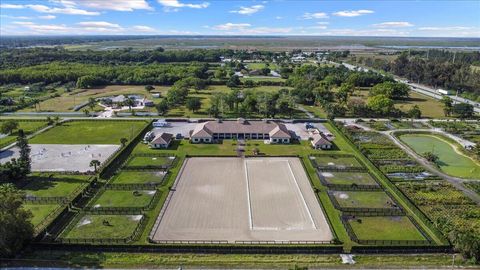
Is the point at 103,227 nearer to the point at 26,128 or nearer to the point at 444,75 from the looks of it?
the point at 26,128

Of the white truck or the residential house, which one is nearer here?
the residential house

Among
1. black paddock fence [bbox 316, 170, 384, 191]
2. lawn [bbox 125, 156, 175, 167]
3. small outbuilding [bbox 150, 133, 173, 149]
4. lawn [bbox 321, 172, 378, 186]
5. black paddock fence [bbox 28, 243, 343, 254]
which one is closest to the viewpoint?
black paddock fence [bbox 28, 243, 343, 254]

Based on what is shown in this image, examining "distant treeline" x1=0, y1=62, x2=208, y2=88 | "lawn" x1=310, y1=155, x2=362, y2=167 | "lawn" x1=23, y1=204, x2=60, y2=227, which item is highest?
"distant treeline" x1=0, y1=62, x2=208, y2=88

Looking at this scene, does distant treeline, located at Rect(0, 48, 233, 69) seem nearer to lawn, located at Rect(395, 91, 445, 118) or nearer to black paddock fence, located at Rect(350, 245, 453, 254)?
lawn, located at Rect(395, 91, 445, 118)

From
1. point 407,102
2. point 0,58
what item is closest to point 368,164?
point 407,102

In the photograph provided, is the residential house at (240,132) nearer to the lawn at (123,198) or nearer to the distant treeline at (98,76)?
the lawn at (123,198)

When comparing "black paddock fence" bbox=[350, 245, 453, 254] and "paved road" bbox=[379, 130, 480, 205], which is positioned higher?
"paved road" bbox=[379, 130, 480, 205]

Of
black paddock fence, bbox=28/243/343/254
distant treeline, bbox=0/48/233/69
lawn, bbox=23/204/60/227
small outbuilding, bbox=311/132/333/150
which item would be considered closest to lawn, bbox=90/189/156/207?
lawn, bbox=23/204/60/227

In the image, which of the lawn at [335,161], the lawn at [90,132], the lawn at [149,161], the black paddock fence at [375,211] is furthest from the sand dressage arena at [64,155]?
the black paddock fence at [375,211]
